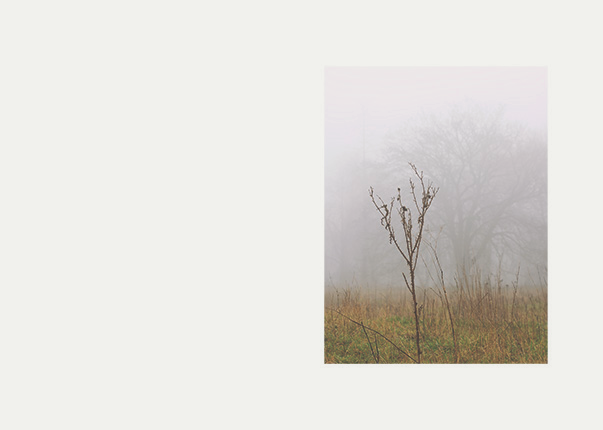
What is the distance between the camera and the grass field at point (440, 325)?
5.03 m

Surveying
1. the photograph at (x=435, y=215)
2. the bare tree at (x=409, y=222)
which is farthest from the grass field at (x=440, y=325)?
the bare tree at (x=409, y=222)

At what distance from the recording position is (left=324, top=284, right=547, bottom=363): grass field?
16.5 feet

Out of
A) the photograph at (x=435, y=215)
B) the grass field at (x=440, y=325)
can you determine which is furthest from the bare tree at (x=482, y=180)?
the grass field at (x=440, y=325)

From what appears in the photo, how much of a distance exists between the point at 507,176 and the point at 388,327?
147 cm

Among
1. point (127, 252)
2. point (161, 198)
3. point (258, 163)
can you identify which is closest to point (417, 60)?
point (258, 163)

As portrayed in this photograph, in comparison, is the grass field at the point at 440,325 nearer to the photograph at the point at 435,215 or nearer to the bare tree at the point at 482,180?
the photograph at the point at 435,215

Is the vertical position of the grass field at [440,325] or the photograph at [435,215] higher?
the photograph at [435,215]

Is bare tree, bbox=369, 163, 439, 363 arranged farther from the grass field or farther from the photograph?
the grass field

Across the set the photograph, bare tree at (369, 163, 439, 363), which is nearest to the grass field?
the photograph

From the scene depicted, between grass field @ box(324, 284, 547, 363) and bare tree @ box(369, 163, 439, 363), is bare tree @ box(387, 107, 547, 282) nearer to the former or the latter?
bare tree @ box(369, 163, 439, 363)

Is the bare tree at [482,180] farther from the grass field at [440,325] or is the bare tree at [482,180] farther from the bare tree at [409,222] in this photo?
the grass field at [440,325]

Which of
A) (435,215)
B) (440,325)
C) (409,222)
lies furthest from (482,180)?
(440,325)

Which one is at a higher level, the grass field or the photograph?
the photograph

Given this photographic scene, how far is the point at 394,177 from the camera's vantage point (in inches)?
203
